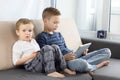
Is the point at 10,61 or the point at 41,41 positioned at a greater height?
the point at 41,41

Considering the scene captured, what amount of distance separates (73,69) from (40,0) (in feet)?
4.04

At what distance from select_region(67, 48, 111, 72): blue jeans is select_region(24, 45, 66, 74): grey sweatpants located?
0.08m

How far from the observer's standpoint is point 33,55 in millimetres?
2027

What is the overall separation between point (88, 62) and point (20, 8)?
0.94 metres

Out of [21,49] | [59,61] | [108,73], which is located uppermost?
[21,49]

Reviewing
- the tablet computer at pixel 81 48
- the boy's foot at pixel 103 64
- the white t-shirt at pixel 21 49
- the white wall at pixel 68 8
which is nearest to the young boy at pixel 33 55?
the white t-shirt at pixel 21 49

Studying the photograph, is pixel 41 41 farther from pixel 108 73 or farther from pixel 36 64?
pixel 108 73

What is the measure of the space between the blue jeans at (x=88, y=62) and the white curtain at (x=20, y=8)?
81 centimetres

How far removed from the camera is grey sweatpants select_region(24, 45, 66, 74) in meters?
1.98

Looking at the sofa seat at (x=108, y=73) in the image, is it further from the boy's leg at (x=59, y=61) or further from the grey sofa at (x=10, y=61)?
the boy's leg at (x=59, y=61)

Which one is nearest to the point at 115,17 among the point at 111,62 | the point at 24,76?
the point at 111,62

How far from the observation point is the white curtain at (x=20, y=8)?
249 cm

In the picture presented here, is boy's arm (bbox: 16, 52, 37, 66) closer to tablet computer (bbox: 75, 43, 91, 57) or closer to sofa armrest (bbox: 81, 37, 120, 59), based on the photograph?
tablet computer (bbox: 75, 43, 91, 57)

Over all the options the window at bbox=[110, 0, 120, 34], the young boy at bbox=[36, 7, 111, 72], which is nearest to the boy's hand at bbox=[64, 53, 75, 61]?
the young boy at bbox=[36, 7, 111, 72]
